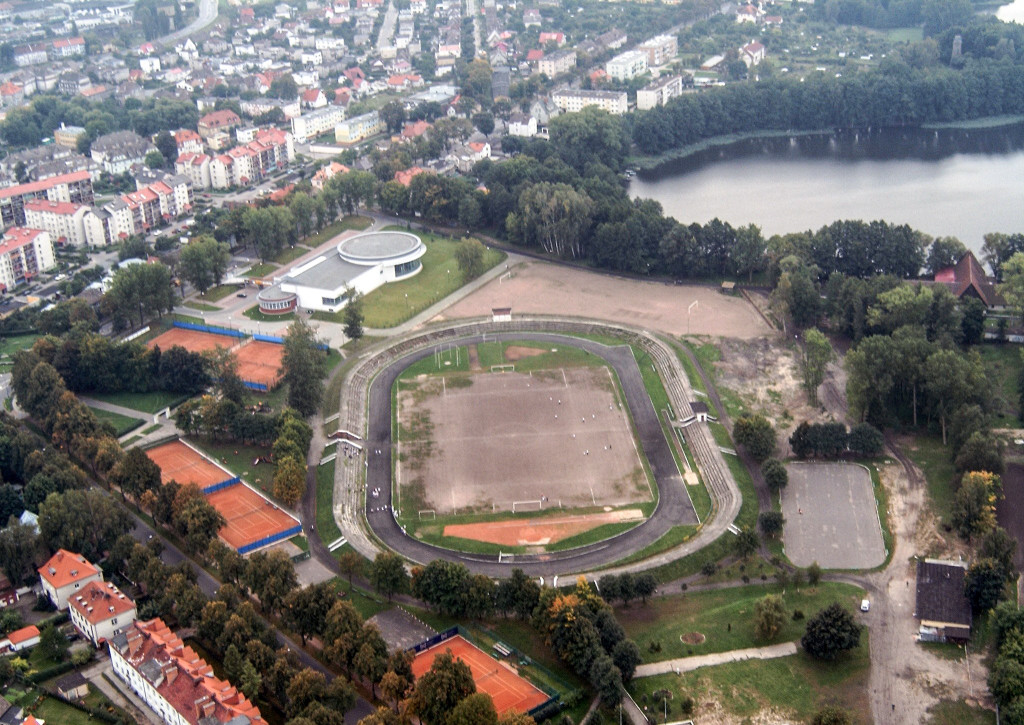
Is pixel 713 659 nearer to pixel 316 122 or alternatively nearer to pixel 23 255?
pixel 23 255

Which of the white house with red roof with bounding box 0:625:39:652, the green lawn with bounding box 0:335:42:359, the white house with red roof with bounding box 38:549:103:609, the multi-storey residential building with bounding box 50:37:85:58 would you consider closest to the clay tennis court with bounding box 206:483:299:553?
→ the white house with red roof with bounding box 38:549:103:609

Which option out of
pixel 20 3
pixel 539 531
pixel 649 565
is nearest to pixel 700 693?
pixel 649 565

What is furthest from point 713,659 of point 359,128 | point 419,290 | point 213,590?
point 359,128

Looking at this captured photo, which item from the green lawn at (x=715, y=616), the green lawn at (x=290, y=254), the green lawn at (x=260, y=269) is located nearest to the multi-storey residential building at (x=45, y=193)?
the green lawn at (x=290, y=254)

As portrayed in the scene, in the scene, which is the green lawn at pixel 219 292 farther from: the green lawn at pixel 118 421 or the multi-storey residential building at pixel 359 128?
the multi-storey residential building at pixel 359 128

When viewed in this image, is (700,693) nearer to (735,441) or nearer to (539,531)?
(539,531)

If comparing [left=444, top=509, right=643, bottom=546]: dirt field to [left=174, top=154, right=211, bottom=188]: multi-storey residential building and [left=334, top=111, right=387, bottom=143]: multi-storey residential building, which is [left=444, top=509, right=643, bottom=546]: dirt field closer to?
[left=174, top=154, right=211, bottom=188]: multi-storey residential building
